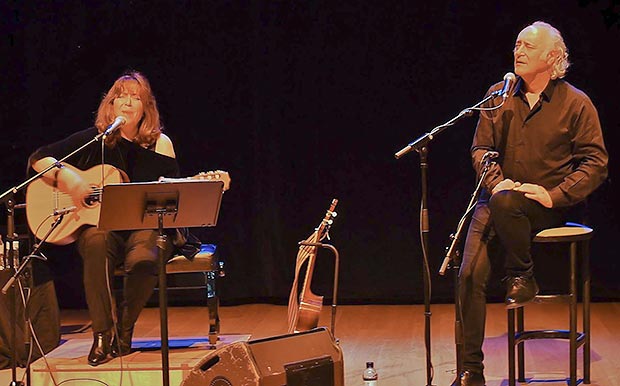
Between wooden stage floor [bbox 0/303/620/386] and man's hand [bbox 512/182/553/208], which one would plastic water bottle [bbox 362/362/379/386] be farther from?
man's hand [bbox 512/182/553/208]

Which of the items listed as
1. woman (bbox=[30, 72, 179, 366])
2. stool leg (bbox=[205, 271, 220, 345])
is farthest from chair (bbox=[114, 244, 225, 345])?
woman (bbox=[30, 72, 179, 366])

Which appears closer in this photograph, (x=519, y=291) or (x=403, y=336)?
(x=519, y=291)

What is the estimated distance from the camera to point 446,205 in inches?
247

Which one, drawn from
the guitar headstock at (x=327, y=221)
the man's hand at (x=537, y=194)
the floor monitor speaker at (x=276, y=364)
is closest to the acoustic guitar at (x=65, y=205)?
the guitar headstock at (x=327, y=221)

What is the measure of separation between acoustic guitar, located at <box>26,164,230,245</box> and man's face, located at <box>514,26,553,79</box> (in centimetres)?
200

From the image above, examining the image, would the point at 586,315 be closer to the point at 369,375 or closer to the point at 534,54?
the point at 369,375

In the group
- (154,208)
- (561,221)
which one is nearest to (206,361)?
(154,208)

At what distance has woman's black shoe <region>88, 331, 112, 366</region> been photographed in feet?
14.4

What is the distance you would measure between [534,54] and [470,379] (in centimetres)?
153

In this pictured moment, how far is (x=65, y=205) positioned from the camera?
15.6ft

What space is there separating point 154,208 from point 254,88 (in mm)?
2538

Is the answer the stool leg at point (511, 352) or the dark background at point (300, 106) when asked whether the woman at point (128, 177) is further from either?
the stool leg at point (511, 352)

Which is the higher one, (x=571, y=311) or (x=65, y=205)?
(x=65, y=205)

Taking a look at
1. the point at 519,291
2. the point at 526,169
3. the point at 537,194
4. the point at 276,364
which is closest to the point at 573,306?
the point at 519,291
